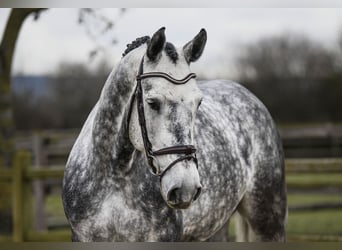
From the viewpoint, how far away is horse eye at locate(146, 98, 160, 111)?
168 cm

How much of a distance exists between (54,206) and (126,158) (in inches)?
119

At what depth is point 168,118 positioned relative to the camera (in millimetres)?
1665

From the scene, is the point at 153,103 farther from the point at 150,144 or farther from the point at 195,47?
the point at 195,47

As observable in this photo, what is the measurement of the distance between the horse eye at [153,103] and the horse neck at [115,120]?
126 millimetres

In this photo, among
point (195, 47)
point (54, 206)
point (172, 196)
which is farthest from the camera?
point (54, 206)

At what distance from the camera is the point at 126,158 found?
187 centimetres

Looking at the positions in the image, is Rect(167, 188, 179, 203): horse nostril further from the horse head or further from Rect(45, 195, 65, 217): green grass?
Rect(45, 195, 65, 217): green grass

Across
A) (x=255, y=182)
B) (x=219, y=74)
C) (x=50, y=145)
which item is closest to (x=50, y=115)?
(x=50, y=145)

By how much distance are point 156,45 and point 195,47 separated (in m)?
0.17

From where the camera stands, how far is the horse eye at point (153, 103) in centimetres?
168

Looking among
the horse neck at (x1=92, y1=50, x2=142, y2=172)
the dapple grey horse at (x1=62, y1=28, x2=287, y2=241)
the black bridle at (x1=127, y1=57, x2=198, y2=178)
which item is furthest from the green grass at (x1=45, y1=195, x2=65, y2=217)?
the black bridle at (x1=127, y1=57, x2=198, y2=178)

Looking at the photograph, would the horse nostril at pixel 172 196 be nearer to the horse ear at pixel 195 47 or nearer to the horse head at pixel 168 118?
the horse head at pixel 168 118

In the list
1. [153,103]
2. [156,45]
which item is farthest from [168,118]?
[156,45]

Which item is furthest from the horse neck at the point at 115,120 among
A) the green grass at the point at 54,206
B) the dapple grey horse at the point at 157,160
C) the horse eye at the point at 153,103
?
the green grass at the point at 54,206
